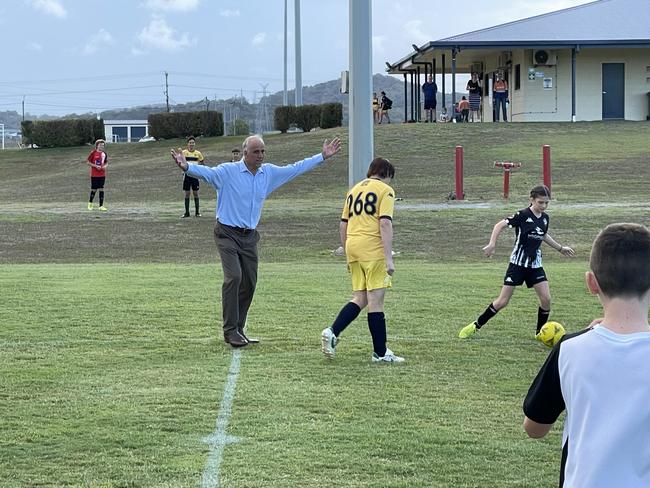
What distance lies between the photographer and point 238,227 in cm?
968

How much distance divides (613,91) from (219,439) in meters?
42.3

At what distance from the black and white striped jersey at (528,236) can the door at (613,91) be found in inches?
1487

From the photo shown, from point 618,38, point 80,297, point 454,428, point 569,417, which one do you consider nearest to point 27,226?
point 80,297

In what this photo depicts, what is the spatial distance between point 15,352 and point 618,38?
124 feet

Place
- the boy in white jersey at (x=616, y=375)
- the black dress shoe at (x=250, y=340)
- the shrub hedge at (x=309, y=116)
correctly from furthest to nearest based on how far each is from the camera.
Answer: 1. the shrub hedge at (x=309, y=116)
2. the black dress shoe at (x=250, y=340)
3. the boy in white jersey at (x=616, y=375)

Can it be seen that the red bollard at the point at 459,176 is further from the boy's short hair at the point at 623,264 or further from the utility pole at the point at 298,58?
the boy's short hair at the point at 623,264

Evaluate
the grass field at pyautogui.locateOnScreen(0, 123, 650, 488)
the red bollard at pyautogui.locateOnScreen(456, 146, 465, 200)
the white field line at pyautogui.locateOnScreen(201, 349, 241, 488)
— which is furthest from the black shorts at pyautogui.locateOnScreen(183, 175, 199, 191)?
the white field line at pyautogui.locateOnScreen(201, 349, 241, 488)

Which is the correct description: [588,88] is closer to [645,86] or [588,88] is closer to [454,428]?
[645,86]

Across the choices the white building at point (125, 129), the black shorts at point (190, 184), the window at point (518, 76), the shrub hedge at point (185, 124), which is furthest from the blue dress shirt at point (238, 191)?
the white building at point (125, 129)

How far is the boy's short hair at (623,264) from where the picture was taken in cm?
298

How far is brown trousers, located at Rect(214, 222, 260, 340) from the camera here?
9.62m

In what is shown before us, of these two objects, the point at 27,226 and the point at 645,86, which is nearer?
the point at 27,226

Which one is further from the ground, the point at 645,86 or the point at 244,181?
the point at 645,86

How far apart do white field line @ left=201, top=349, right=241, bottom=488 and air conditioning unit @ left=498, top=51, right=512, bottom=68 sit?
40.1 m
